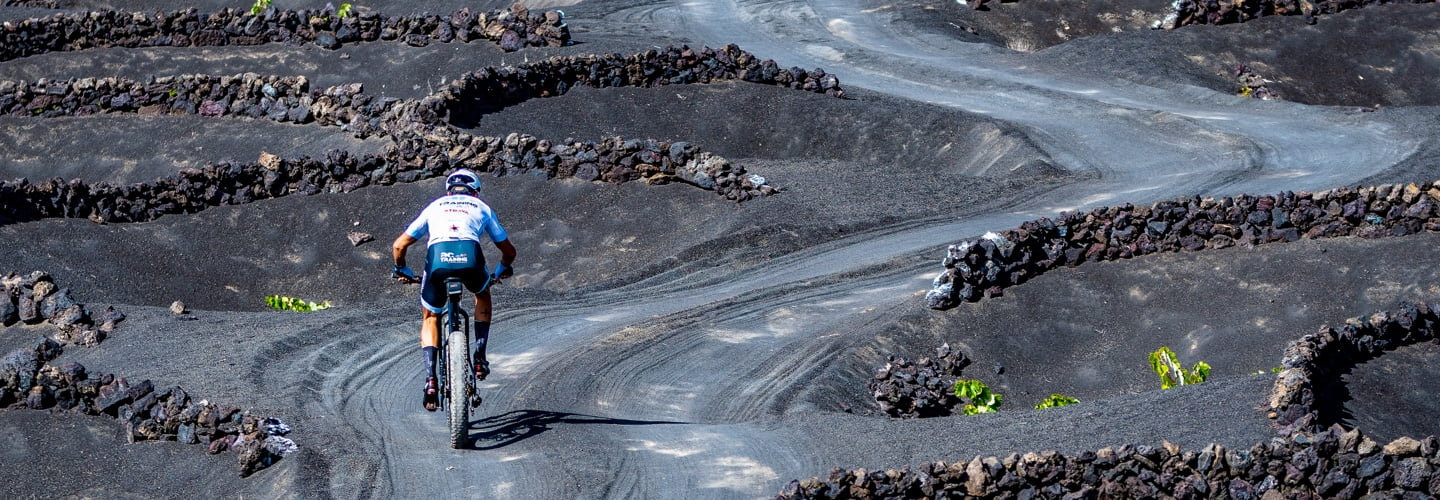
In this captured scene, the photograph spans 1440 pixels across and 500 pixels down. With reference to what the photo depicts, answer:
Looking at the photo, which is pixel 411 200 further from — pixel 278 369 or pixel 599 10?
pixel 599 10

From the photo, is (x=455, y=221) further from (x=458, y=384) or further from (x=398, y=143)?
(x=398, y=143)

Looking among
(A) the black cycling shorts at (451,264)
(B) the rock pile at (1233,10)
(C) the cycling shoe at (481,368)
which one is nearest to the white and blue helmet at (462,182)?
(A) the black cycling shorts at (451,264)

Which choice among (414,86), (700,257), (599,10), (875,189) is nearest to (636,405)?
(700,257)

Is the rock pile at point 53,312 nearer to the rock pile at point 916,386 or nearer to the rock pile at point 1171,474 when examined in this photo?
the rock pile at point 916,386

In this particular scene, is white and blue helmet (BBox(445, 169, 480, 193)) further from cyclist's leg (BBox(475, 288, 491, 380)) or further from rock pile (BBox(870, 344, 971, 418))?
rock pile (BBox(870, 344, 971, 418))

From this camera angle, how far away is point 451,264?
14820 millimetres

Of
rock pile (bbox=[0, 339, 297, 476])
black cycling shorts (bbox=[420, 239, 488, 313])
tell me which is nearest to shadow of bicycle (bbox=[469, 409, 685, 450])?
black cycling shorts (bbox=[420, 239, 488, 313])

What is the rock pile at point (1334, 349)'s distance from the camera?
15961mm

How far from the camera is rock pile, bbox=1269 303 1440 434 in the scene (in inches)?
628

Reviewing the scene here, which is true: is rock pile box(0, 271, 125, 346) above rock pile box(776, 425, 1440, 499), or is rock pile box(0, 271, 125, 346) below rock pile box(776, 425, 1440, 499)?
below

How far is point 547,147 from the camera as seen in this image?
30.5 meters

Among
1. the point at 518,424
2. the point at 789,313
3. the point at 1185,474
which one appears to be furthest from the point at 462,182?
the point at 789,313

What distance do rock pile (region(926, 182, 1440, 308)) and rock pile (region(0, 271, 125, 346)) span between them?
40.4 feet

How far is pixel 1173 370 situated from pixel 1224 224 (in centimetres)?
385
